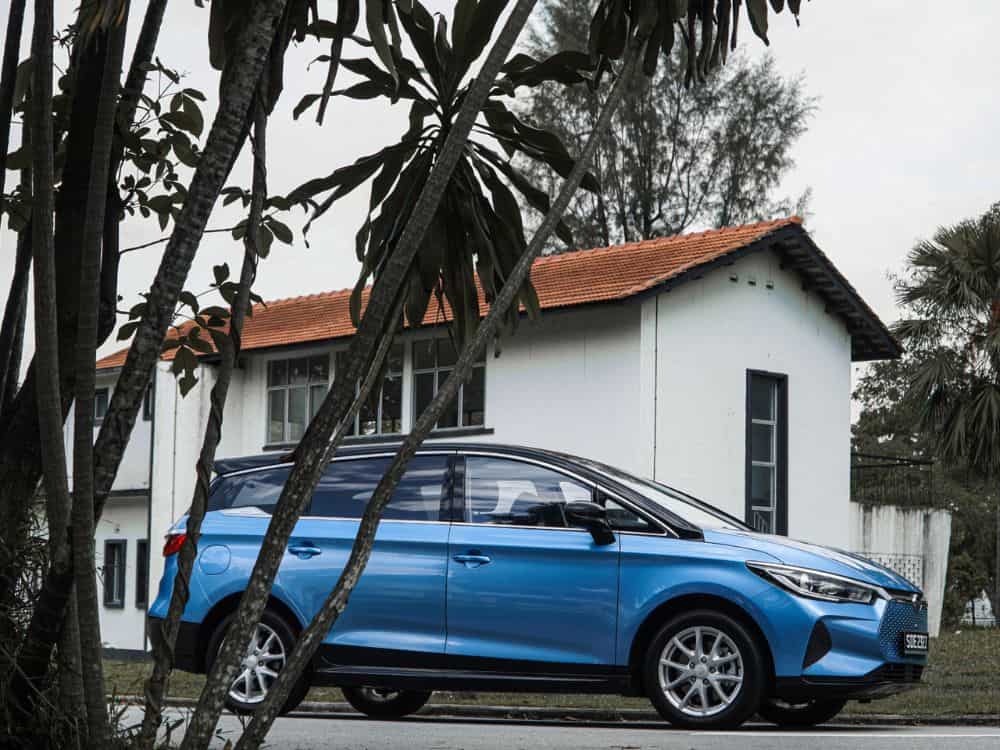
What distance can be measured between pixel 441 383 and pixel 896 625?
1416 cm

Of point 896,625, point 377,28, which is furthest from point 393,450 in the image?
point 377,28

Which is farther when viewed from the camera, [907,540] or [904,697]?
[907,540]

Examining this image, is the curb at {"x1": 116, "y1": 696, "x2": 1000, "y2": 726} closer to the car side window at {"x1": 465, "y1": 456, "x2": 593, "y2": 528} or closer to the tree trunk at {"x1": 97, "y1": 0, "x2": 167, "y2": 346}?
the car side window at {"x1": 465, "y1": 456, "x2": 593, "y2": 528}

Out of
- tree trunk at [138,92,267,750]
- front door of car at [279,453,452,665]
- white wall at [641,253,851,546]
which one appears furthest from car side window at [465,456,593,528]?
white wall at [641,253,851,546]

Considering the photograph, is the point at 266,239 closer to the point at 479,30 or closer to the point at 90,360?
the point at 479,30

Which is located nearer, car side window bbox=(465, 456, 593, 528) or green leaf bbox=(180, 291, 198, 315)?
green leaf bbox=(180, 291, 198, 315)

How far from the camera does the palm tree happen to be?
25.4m

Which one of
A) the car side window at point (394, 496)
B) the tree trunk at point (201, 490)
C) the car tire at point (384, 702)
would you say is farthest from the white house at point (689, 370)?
the tree trunk at point (201, 490)

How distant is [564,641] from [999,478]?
658 inches

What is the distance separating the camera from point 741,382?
76.9 feet

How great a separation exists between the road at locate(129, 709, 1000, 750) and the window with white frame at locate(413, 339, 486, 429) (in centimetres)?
1327

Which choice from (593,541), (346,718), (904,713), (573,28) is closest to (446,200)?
(593,541)

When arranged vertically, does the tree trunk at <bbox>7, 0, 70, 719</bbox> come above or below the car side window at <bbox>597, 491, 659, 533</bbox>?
above

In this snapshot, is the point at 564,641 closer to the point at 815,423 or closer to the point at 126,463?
the point at 815,423
